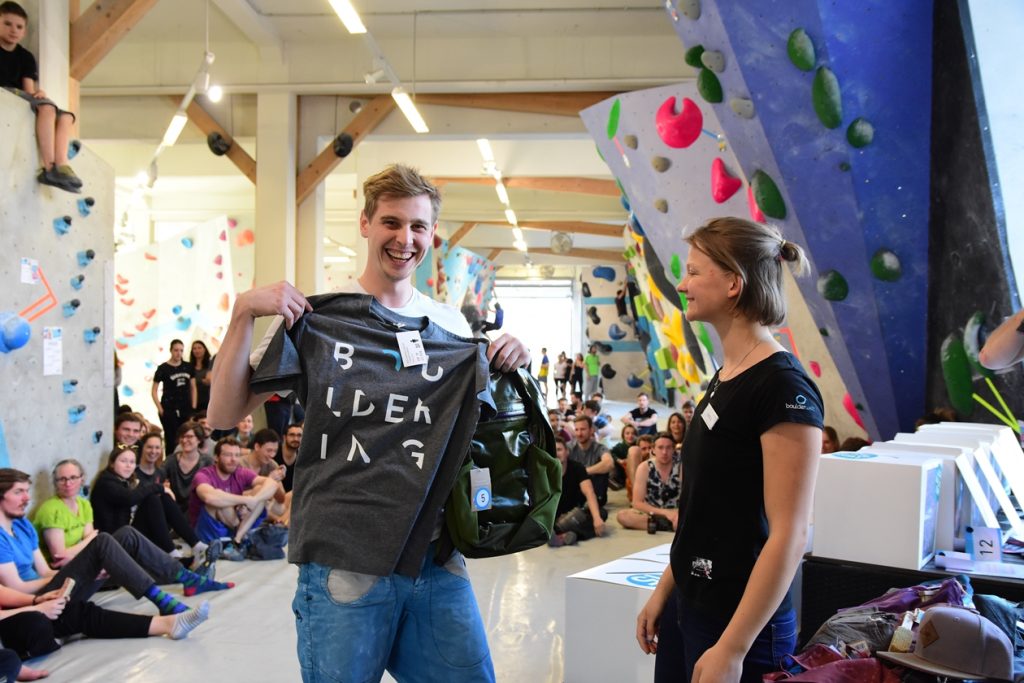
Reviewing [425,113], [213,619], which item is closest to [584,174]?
[425,113]

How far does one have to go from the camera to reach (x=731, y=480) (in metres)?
1.56

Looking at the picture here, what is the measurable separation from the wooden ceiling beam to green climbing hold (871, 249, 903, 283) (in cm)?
500

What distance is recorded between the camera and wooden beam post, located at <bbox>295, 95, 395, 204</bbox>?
9383 millimetres

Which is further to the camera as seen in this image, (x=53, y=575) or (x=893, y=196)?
(x=893, y=196)

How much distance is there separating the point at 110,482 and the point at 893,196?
15.4 ft

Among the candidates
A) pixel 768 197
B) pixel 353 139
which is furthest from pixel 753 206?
pixel 353 139

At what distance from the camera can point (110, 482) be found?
5.17m

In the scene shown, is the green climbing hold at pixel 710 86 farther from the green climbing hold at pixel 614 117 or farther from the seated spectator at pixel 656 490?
the seated spectator at pixel 656 490

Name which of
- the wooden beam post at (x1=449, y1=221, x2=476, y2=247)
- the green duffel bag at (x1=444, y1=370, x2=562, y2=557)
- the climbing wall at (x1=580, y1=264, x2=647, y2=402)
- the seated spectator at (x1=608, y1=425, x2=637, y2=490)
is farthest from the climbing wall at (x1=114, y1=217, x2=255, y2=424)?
the climbing wall at (x1=580, y1=264, x2=647, y2=402)

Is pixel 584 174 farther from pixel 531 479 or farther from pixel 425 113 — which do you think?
pixel 531 479

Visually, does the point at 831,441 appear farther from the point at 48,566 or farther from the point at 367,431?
the point at 367,431

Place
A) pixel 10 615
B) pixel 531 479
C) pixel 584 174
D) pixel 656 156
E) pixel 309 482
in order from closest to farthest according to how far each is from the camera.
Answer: pixel 309 482
pixel 531 479
pixel 10 615
pixel 656 156
pixel 584 174

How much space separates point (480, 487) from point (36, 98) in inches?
177

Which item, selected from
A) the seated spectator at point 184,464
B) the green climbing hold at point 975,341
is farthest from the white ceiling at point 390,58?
the green climbing hold at point 975,341
